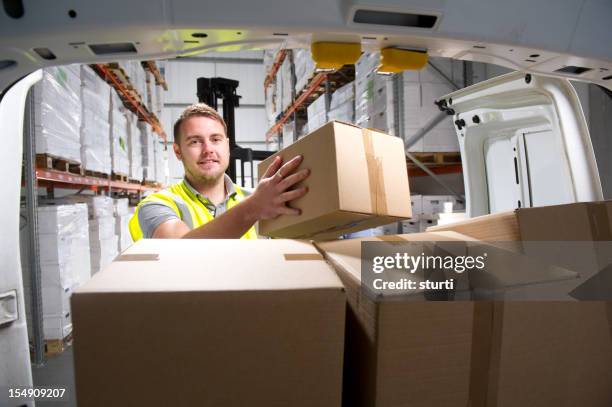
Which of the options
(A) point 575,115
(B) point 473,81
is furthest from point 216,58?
(A) point 575,115

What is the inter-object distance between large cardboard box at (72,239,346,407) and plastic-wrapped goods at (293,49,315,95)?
5373 mm

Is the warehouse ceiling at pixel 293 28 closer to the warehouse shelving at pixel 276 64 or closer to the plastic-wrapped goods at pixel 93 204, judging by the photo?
the plastic-wrapped goods at pixel 93 204

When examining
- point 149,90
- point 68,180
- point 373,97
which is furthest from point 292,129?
point 68,180

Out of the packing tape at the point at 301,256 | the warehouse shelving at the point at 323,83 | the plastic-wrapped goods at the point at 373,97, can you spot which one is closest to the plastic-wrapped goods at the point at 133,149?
the warehouse shelving at the point at 323,83

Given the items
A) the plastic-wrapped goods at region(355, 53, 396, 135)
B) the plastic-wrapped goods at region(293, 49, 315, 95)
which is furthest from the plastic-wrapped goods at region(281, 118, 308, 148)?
the plastic-wrapped goods at region(355, 53, 396, 135)

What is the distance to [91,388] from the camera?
2.19 ft

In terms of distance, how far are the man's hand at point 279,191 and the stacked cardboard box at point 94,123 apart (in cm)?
303

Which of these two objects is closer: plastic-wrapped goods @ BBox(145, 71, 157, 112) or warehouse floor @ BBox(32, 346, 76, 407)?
warehouse floor @ BBox(32, 346, 76, 407)

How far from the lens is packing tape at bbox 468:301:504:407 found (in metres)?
0.73

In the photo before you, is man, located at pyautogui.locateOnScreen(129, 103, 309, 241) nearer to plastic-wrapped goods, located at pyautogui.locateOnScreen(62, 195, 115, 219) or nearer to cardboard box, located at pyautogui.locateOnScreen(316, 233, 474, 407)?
cardboard box, located at pyautogui.locateOnScreen(316, 233, 474, 407)

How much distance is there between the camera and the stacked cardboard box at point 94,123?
12.4 ft

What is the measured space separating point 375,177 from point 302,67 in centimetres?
549

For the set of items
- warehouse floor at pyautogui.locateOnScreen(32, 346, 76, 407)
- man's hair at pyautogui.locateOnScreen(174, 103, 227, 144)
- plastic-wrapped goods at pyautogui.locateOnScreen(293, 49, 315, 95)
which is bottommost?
warehouse floor at pyautogui.locateOnScreen(32, 346, 76, 407)

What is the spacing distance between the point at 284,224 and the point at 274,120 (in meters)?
8.98
